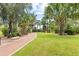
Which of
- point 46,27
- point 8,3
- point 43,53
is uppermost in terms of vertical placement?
point 8,3

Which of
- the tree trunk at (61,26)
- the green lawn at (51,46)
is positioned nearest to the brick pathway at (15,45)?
the green lawn at (51,46)

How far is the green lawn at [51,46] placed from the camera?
5.44 metres

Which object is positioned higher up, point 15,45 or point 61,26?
point 61,26

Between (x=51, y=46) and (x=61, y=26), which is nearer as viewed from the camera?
(x=51, y=46)

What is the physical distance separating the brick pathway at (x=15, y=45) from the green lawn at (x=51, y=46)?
0.29 ft

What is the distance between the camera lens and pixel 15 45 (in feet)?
18.3

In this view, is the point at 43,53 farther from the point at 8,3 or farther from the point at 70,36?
the point at 8,3

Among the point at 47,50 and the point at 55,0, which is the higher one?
the point at 55,0

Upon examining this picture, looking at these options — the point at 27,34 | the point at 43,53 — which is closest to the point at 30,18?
the point at 27,34

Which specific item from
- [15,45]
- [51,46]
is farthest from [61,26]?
[15,45]

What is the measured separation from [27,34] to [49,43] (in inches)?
15.9

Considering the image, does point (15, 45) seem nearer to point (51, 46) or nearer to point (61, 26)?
point (51, 46)

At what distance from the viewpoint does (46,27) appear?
5605 millimetres

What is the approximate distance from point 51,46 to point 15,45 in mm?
579
